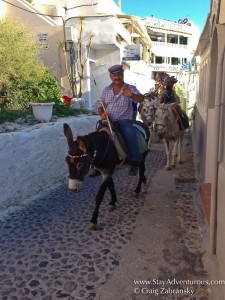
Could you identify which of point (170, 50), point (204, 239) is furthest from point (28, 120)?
point (170, 50)

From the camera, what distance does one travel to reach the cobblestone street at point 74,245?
3.21 m

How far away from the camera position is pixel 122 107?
4957 mm

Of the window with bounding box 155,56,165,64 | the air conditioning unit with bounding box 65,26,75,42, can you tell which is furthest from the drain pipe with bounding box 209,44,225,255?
the window with bounding box 155,56,165,64

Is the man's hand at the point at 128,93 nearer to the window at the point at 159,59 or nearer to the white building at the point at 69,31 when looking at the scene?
the white building at the point at 69,31

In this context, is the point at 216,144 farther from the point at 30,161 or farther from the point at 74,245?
the point at 30,161

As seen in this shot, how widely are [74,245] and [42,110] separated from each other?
3550mm

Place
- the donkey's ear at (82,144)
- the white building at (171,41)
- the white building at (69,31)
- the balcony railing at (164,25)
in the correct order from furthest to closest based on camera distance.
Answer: the balcony railing at (164,25)
the white building at (171,41)
the white building at (69,31)
the donkey's ear at (82,144)

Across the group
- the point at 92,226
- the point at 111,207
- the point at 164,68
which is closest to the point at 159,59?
the point at 164,68

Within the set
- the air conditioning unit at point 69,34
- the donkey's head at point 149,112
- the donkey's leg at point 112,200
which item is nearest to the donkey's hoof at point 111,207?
the donkey's leg at point 112,200

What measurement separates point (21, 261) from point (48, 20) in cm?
1135

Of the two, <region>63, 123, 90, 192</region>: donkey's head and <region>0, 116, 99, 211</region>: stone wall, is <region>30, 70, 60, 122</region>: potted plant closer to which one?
<region>0, 116, 99, 211</region>: stone wall

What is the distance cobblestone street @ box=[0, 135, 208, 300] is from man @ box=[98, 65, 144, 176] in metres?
1.18

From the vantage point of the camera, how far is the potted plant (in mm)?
6568

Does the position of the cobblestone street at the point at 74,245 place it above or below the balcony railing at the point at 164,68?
below
